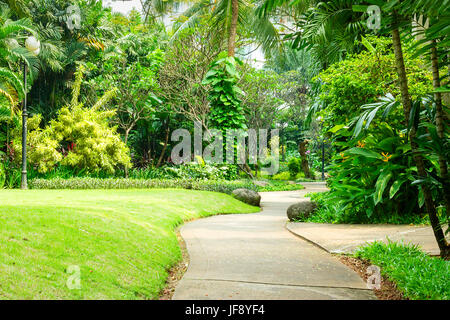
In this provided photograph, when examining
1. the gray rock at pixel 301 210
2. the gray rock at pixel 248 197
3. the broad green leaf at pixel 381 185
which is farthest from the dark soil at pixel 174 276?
the gray rock at pixel 248 197

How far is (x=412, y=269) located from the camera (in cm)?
417

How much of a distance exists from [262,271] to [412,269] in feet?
5.34

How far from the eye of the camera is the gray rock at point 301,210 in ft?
31.5

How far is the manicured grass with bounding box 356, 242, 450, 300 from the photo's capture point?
A: 3.62 meters

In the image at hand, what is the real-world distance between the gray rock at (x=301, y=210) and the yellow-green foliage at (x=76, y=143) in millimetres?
10550

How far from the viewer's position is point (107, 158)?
1772 cm

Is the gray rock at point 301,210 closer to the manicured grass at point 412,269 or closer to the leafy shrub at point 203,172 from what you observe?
the manicured grass at point 412,269

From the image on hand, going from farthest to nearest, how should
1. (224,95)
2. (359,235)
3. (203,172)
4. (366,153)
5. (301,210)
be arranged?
(203,172)
(224,95)
(301,210)
(366,153)
(359,235)

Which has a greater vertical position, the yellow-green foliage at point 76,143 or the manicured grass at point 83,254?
the yellow-green foliage at point 76,143

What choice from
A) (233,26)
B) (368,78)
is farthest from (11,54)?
(368,78)

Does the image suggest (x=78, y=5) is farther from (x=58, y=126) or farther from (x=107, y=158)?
(x=107, y=158)

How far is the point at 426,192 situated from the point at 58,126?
16.7 m

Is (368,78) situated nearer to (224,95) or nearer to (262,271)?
(262,271)
